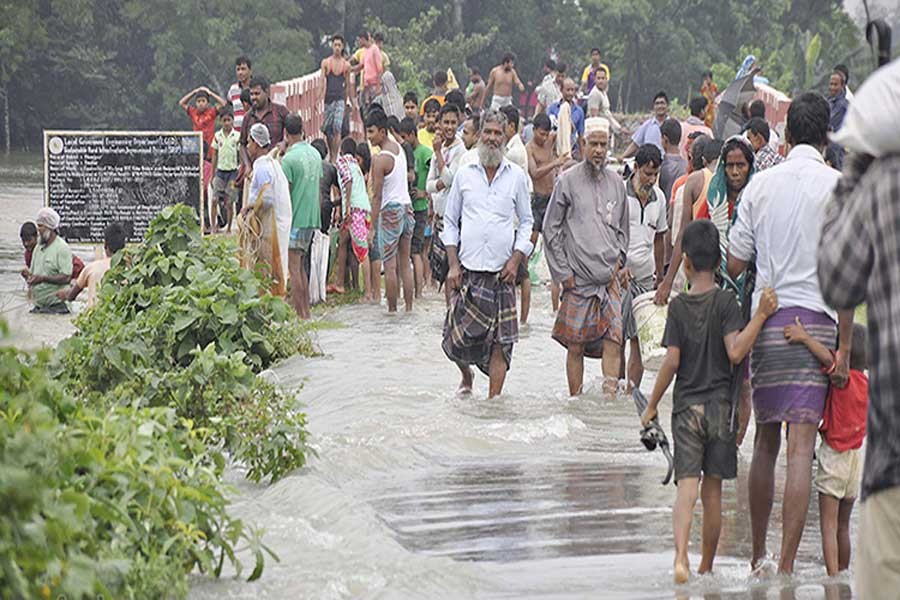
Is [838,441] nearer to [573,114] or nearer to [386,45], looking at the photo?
[573,114]

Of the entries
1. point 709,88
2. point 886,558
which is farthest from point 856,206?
point 709,88

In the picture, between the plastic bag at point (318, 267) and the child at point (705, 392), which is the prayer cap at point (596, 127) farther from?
the plastic bag at point (318, 267)

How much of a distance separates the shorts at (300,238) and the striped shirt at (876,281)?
11.1 m

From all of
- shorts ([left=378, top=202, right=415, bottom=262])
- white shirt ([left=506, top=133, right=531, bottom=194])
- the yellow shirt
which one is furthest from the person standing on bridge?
white shirt ([left=506, top=133, right=531, bottom=194])

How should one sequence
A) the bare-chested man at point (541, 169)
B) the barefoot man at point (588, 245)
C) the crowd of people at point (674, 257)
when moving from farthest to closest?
the bare-chested man at point (541, 169), the barefoot man at point (588, 245), the crowd of people at point (674, 257)

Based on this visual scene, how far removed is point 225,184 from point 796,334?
53.2ft

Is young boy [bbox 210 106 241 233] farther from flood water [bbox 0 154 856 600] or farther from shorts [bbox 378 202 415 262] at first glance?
flood water [bbox 0 154 856 600]

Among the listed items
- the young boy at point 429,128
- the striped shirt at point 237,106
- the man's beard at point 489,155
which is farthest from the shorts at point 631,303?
the striped shirt at point 237,106

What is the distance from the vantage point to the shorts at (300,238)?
15.1 metres

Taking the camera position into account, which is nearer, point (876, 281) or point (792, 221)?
point (876, 281)

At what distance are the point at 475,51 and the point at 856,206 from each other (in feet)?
150

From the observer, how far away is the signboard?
17719 mm

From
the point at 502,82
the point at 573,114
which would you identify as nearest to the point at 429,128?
the point at 573,114

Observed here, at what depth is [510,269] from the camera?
35.6 ft
